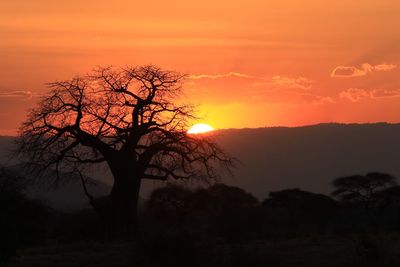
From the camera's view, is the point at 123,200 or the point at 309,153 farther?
the point at 309,153

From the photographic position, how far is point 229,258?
15781mm

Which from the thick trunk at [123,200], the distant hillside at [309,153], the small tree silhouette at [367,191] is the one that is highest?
the distant hillside at [309,153]

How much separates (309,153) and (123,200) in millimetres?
119354

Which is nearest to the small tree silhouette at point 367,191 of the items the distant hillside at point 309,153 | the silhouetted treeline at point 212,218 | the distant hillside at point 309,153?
the silhouetted treeline at point 212,218

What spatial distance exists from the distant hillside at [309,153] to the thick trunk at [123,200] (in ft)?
306

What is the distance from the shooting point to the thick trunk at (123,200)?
81.0 feet

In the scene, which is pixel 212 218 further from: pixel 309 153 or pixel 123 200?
pixel 309 153

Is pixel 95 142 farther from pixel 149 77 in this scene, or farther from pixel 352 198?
pixel 352 198

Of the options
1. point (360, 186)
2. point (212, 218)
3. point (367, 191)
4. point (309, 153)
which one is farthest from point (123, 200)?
point (309, 153)

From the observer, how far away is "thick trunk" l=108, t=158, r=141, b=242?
24688mm

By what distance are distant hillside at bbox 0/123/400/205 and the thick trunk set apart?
306ft

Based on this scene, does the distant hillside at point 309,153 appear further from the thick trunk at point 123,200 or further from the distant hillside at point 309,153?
the thick trunk at point 123,200

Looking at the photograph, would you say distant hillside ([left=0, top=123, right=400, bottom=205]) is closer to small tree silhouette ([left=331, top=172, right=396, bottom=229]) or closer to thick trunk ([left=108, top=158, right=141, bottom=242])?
small tree silhouette ([left=331, top=172, right=396, bottom=229])

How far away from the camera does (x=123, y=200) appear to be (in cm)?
2484
